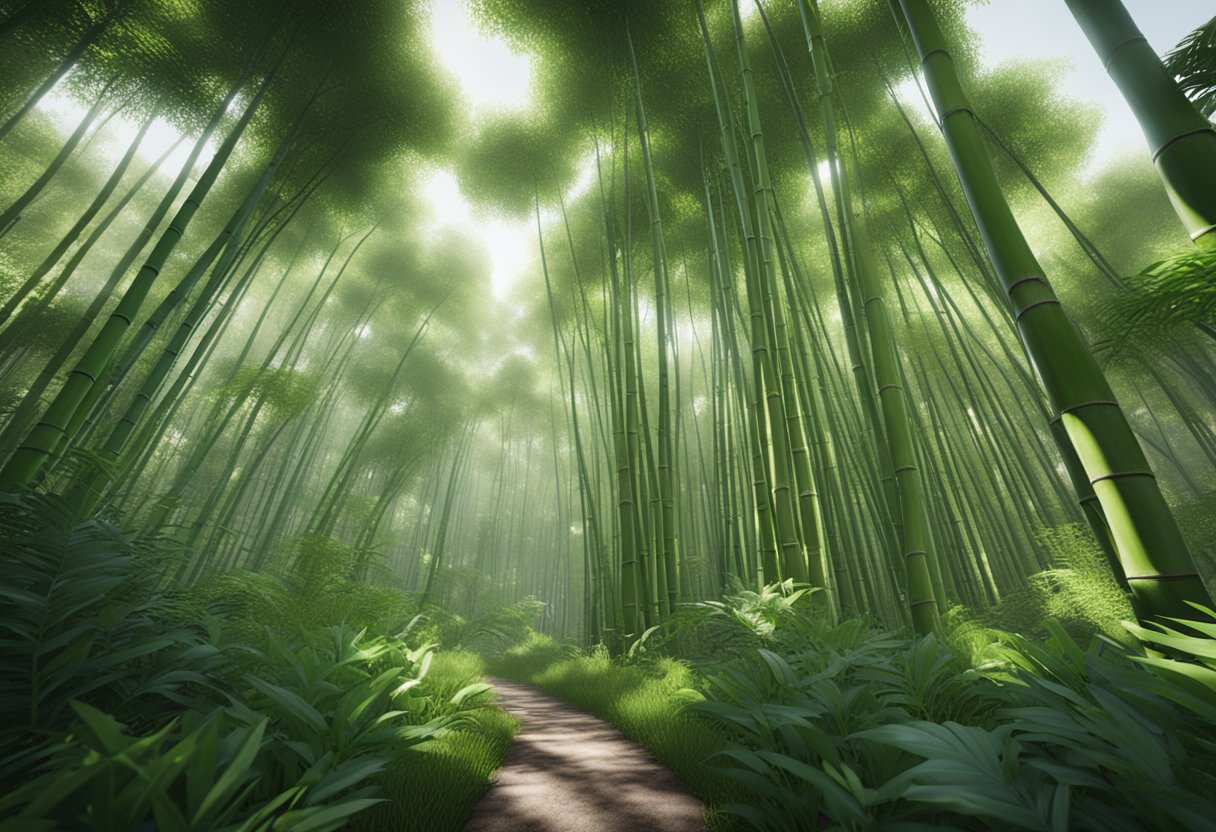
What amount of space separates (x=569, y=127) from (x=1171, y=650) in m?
4.54

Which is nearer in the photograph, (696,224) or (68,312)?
(696,224)

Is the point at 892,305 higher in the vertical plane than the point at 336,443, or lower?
lower

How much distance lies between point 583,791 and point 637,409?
2097mm

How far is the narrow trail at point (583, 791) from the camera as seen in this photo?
113 cm

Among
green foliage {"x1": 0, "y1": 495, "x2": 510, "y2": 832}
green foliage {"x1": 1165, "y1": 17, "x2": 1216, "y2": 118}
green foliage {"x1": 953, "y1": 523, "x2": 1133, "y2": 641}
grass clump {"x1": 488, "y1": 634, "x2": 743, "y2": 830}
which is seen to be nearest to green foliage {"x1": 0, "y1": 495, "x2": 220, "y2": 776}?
green foliage {"x1": 0, "y1": 495, "x2": 510, "y2": 832}

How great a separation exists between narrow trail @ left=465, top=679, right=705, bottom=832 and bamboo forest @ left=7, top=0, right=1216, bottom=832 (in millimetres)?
17

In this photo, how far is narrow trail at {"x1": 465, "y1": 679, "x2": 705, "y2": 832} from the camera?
3.70 feet

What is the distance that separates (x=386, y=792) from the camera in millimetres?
1091

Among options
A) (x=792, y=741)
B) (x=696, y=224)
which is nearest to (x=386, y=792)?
(x=792, y=741)

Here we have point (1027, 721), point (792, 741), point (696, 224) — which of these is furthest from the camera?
point (696, 224)

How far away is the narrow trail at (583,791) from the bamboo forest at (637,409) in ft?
0.06

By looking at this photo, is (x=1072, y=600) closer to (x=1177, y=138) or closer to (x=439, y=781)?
(x=1177, y=138)

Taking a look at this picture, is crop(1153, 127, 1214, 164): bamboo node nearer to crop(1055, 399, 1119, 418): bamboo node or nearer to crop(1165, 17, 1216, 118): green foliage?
crop(1165, 17, 1216, 118): green foliage

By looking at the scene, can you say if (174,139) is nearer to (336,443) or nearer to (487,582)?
(487,582)
